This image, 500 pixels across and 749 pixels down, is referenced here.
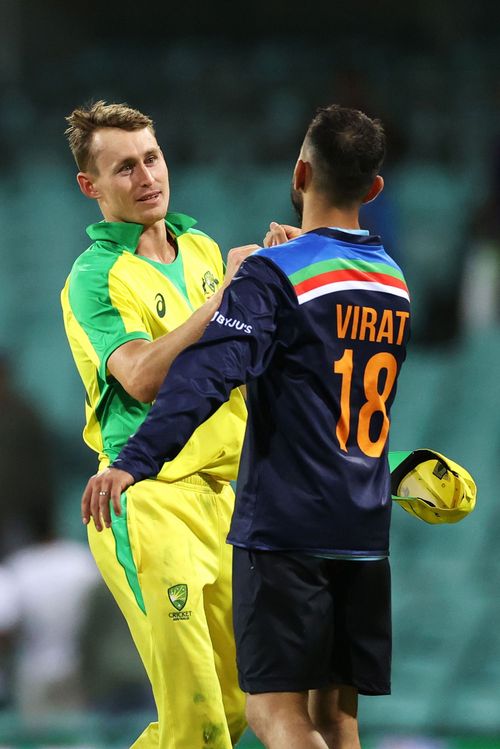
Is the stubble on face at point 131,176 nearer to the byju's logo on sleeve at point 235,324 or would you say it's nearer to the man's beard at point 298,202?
the man's beard at point 298,202

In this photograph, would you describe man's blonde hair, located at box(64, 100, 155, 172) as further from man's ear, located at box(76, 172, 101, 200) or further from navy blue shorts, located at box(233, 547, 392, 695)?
navy blue shorts, located at box(233, 547, 392, 695)

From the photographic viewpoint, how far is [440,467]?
3.14 m

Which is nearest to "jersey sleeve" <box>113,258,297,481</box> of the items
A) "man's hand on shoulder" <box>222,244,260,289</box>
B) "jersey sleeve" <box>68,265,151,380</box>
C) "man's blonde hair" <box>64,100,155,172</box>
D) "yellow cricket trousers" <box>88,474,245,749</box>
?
"man's hand on shoulder" <box>222,244,260,289</box>

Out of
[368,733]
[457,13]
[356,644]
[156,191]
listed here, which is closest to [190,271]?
[156,191]

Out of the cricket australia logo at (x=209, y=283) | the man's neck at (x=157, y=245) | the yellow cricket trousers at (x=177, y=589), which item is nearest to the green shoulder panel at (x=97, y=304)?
the man's neck at (x=157, y=245)

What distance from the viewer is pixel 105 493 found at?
246 centimetres

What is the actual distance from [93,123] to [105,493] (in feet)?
4.50

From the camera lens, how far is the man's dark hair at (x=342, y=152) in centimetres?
284

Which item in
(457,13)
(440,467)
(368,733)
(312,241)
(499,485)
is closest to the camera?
(312,241)

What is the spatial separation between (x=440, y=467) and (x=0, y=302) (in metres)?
5.94

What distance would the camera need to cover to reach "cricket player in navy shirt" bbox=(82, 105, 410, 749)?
2738 mm

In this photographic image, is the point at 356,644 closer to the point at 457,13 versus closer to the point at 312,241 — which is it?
the point at 312,241

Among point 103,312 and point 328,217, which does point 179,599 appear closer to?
point 103,312

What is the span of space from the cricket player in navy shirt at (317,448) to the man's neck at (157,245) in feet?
2.25
